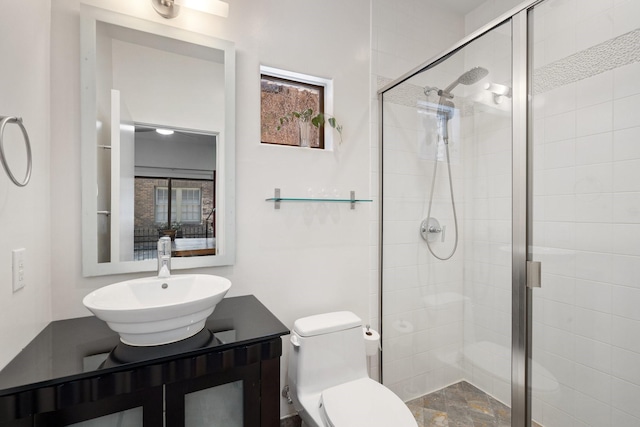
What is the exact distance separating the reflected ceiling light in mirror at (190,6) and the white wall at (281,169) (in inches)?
1.7

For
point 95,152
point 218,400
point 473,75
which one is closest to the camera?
point 218,400

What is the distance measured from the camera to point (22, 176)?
3.38ft

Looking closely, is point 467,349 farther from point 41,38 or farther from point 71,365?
point 41,38

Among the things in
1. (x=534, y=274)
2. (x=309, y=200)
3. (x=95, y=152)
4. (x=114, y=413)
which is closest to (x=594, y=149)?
(x=534, y=274)

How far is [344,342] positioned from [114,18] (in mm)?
1861

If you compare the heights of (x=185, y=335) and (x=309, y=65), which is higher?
(x=309, y=65)

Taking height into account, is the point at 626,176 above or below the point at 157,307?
above

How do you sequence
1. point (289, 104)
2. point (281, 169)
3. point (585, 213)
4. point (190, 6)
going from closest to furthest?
point (585, 213) → point (190, 6) → point (281, 169) → point (289, 104)

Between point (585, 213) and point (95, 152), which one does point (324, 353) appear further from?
point (95, 152)

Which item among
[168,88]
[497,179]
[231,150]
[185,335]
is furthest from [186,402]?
[497,179]

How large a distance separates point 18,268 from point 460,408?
6.97 feet

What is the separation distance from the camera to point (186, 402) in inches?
41.4

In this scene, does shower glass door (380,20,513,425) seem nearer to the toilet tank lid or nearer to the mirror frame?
the toilet tank lid

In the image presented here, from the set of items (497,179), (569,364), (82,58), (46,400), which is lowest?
(569,364)
